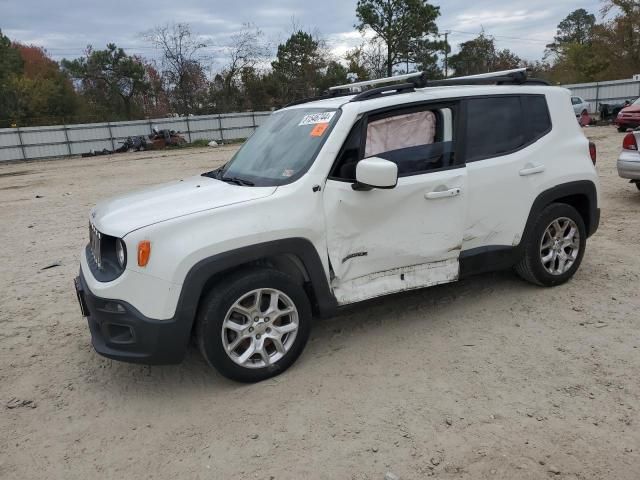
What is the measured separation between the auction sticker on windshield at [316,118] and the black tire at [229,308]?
1.19 metres

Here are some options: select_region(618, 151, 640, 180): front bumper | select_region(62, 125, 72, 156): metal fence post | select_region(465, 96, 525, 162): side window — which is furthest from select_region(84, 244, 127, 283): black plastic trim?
select_region(62, 125, 72, 156): metal fence post

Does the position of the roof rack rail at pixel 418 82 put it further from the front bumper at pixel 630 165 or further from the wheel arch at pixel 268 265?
the front bumper at pixel 630 165

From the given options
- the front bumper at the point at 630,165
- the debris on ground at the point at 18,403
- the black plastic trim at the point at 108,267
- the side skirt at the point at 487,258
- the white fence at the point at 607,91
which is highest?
the white fence at the point at 607,91

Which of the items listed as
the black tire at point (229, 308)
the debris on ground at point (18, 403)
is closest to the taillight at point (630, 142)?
the black tire at point (229, 308)

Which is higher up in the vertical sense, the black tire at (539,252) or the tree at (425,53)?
the tree at (425,53)

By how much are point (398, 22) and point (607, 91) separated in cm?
2317

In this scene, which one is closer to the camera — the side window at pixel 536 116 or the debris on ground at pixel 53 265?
the side window at pixel 536 116

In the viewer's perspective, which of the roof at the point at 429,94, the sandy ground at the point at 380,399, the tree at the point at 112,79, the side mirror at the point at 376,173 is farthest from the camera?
the tree at the point at 112,79

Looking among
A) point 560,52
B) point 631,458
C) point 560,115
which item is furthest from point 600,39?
point 631,458

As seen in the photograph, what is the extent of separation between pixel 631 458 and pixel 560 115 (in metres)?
2.99

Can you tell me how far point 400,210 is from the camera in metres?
3.73

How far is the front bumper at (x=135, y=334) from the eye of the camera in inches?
121

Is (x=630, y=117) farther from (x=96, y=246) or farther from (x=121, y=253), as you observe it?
(x=121, y=253)

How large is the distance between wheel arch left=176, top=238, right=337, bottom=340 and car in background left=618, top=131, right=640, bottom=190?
6103 millimetres
